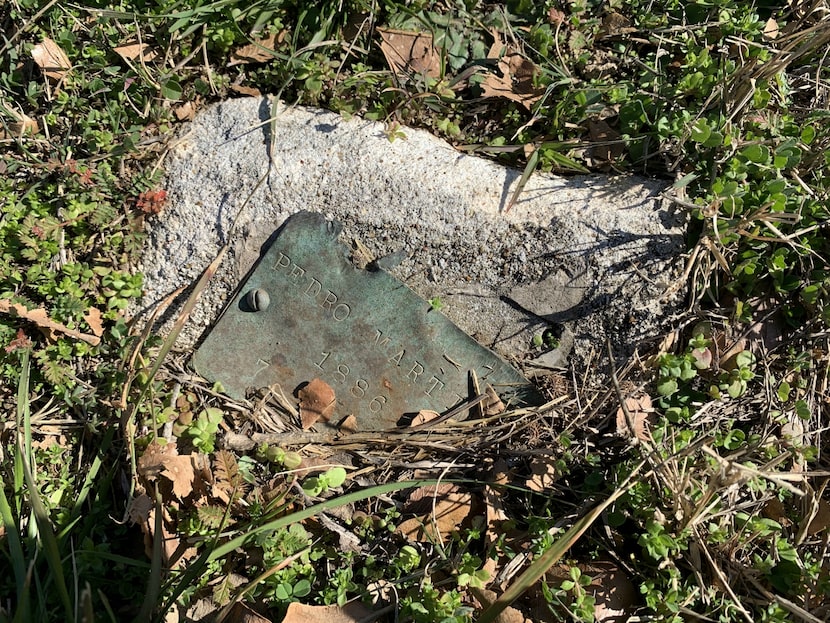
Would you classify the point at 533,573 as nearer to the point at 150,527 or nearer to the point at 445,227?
the point at 445,227

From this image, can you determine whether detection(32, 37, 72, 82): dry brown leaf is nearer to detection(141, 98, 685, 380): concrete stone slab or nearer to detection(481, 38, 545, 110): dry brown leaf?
detection(141, 98, 685, 380): concrete stone slab

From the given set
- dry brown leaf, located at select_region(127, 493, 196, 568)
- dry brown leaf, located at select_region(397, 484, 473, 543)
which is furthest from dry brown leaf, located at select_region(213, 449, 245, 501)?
dry brown leaf, located at select_region(397, 484, 473, 543)

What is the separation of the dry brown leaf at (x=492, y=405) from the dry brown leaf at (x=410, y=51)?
1.24m

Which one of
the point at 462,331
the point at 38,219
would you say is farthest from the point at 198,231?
the point at 462,331

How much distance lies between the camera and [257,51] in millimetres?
2496

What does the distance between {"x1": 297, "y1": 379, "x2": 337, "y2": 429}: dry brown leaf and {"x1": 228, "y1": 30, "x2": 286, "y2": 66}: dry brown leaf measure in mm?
1287

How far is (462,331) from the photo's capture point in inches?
87.2

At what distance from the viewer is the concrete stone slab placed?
2.17 meters

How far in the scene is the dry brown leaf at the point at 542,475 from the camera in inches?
83.1

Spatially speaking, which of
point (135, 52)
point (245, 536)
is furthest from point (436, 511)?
point (135, 52)

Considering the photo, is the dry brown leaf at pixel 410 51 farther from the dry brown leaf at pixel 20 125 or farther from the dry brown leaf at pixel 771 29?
the dry brown leaf at pixel 20 125

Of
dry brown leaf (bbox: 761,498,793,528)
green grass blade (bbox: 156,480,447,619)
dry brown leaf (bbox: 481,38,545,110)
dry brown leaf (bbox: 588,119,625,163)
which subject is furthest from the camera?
dry brown leaf (bbox: 481,38,545,110)

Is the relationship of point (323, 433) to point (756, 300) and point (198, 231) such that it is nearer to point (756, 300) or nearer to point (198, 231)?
point (198, 231)

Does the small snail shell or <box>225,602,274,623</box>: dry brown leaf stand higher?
the small snail shell
